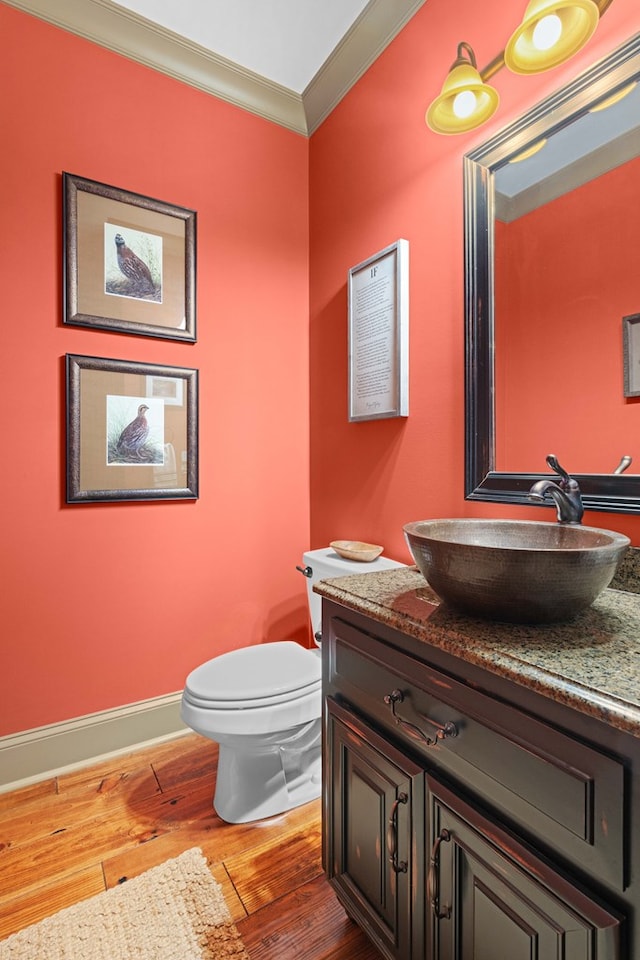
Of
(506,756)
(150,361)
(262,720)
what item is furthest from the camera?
(150,361)

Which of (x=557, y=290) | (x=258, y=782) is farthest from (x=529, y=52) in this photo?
(x=258, y=782)

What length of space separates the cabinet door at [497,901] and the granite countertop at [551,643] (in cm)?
24

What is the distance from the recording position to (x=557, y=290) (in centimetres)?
119

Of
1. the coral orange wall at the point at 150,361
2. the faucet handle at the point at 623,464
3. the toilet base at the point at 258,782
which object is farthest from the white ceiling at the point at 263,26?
the toilet base at the point at 258,782

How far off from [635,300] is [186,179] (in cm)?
178

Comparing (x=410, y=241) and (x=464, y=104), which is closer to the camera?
(x=464, y=104)

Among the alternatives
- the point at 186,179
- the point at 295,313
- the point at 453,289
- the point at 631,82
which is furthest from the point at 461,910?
the point at 186,179

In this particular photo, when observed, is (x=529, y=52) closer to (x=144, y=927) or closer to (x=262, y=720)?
(x=262, y=720)

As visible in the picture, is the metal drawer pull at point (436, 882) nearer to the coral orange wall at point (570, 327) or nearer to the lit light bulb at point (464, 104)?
the coral orange wall at point (570, 327)

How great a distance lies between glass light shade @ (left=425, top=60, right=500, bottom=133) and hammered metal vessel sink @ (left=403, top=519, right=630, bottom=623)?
1108 mm

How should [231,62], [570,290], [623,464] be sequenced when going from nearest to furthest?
[623,464], [570,290], [231,62]

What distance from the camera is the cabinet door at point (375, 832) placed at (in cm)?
84

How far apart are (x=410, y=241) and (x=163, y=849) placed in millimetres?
2133

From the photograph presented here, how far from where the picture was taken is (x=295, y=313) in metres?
2.23
